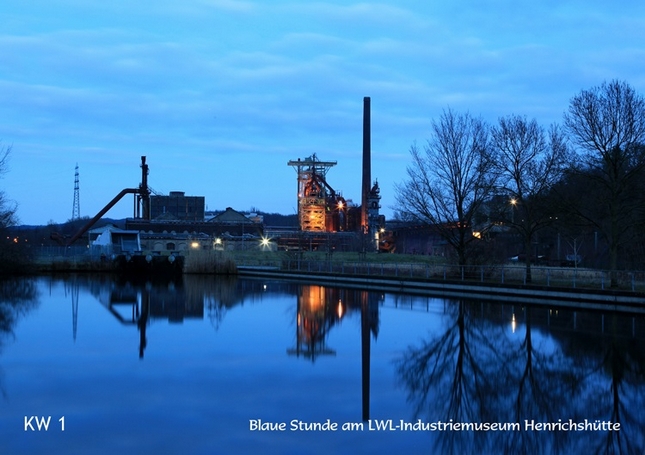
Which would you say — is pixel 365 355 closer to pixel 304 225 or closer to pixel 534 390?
pixel 534 390

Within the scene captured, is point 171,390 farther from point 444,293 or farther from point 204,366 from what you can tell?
point 444,293

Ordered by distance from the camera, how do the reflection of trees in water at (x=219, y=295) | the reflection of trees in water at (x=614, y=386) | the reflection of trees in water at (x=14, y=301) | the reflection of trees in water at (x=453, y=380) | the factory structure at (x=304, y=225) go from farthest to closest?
the factory structure at (x=304, y=225) → the reflection of trees in water at (x=219, y=295) → the reflection of trees in water at (x=14, y=301) → the reflection of trees in water at (x=453, y=380) → the reflection of trees in water at (x=614, y=386)

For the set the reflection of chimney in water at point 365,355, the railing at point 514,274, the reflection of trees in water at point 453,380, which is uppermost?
the railing at point 514,274

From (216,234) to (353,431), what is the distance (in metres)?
83.5

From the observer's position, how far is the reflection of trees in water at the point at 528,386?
9.07 metres

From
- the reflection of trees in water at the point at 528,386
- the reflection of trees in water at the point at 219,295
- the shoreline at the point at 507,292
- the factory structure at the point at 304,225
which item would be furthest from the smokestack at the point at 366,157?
the reflection of trees in water at the point at 528,386

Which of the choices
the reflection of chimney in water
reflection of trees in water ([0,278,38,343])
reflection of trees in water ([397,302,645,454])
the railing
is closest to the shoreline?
the railing

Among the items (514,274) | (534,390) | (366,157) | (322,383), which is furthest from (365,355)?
(366,157)

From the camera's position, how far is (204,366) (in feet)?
45.7

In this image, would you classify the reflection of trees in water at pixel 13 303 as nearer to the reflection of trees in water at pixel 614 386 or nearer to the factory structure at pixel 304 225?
the reflection of trees in water at pixel 614 386

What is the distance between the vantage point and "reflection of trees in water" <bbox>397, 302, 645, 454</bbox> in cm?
907

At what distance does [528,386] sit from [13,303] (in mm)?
22654

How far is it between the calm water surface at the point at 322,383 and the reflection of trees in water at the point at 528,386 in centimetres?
4

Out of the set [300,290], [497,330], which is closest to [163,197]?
[300,290]
